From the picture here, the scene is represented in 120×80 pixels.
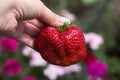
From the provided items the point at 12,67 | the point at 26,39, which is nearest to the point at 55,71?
the point at 12,67

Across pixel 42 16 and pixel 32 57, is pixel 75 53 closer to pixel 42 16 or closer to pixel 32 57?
pixel 42 16

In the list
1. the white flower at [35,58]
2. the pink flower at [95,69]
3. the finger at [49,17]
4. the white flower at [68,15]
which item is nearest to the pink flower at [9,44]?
the white flower at [35,58]

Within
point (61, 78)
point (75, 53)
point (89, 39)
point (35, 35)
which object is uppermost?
point (89, 39)

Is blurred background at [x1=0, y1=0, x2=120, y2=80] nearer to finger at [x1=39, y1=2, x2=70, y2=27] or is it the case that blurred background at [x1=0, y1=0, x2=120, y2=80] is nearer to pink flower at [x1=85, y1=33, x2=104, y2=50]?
pink flower at [x1=85, y1=33, x2=104, y2=50]

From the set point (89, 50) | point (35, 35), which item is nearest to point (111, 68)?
point (89, 50)

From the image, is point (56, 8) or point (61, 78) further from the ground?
point (56, 8)

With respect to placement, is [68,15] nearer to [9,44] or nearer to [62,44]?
[9,44]
